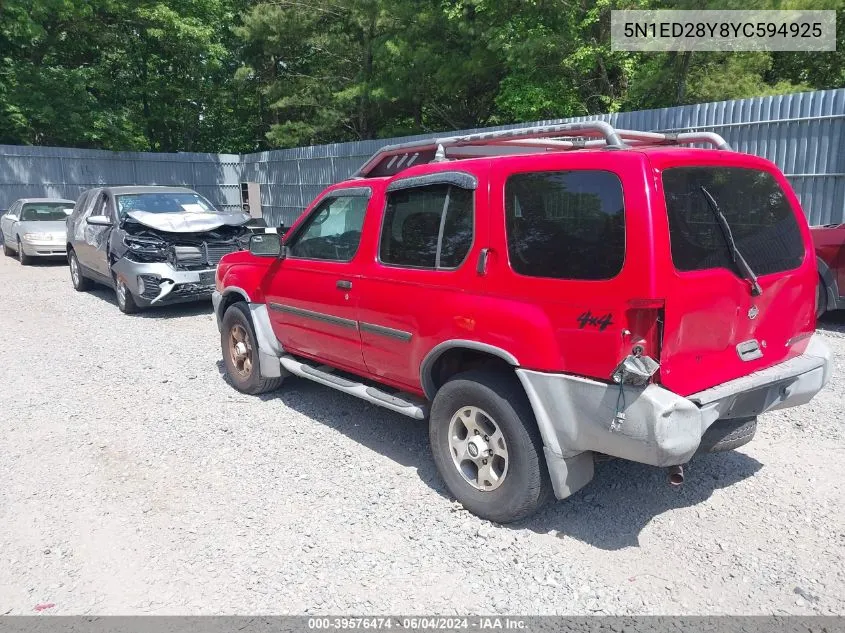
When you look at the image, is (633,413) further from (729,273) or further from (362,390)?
(362,390)

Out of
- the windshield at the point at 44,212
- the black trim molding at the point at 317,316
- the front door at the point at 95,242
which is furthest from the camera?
the windshield at the point at 44,212

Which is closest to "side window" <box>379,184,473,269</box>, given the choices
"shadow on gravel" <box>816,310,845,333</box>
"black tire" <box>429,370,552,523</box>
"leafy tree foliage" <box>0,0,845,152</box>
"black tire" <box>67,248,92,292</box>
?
"black tire" <box>429,370,552,523</box>

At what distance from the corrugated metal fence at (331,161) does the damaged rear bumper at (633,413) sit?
23.5 ft

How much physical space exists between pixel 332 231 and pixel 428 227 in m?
1.16

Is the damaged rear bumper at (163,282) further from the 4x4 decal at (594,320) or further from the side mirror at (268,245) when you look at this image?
the 4x4 decal at (594,320)

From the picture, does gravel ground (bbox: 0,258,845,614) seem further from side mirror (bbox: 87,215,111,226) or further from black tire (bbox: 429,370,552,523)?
side mirror (bbox: 87,215,111,226)

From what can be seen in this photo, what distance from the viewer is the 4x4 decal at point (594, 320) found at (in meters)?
2.94

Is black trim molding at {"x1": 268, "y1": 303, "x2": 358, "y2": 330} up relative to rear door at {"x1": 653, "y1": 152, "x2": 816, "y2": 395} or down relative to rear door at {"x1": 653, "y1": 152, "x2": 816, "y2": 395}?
down

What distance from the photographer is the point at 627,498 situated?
3850mm

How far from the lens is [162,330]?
Answer: 8.59 metres

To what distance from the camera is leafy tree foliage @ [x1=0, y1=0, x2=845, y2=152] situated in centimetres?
1638

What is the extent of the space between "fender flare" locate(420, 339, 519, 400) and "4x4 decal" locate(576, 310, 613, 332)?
1.37ft

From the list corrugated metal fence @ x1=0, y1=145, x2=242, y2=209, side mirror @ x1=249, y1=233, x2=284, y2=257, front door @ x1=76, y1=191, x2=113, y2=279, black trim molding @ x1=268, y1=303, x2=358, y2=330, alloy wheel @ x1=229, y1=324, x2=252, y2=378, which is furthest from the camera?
corrugated metal fence @ x1=0, y1=145, x2=242, y2=209

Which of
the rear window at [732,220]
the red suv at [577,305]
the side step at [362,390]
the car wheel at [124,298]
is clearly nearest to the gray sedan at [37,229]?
the car wheel at [124,298]
